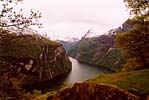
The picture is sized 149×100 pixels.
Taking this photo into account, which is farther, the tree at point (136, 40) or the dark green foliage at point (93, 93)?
the tree at point (136, 40)

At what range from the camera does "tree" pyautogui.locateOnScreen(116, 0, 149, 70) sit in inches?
1650

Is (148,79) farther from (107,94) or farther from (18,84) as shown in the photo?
(18,84)

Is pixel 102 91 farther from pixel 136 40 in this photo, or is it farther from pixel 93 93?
pixel 136 40

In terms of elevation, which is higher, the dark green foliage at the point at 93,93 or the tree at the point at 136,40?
the tree at the point at 136,40

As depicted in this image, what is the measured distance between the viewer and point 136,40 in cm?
4669

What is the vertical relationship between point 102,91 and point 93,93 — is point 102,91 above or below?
above

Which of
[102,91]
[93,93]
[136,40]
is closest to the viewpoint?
[102,91]

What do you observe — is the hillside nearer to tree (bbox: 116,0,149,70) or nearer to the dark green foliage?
the dark green foliage

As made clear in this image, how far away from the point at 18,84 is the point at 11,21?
3649 mm

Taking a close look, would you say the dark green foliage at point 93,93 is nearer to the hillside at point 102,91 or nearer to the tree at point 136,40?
the hillside at point 102,91

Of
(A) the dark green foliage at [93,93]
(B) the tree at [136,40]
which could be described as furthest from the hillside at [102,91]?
(B) the tree at [136,40]

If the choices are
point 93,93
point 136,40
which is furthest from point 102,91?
point 136,40

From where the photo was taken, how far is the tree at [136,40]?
137 ft

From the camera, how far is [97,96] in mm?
23547
